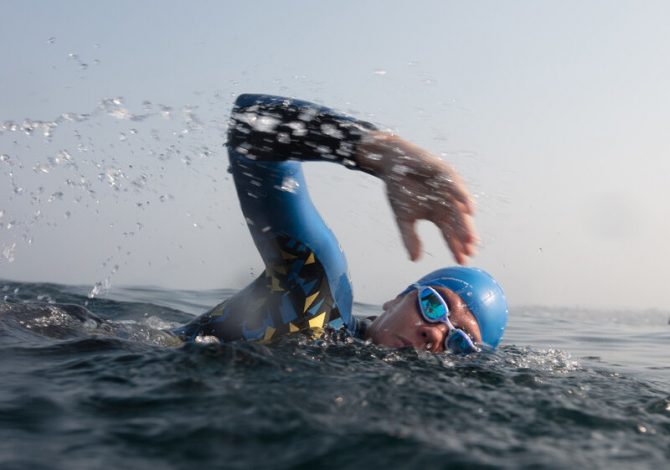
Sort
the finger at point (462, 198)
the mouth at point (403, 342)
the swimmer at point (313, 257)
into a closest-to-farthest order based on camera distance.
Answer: the finger at point (462, 198), the swimmer at point (313, 257), the mouth at point (403, 342)

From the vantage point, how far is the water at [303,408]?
2117 millimetres

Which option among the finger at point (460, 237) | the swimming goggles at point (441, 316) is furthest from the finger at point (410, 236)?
the swimming goggles at point (441, 316)

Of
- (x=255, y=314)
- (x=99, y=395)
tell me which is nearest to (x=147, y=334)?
(x=255, y=314)

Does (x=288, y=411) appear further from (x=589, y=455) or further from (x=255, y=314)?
(x=255, y=314)

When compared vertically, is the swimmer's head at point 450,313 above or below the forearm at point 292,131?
below

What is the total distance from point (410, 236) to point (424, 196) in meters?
0.20

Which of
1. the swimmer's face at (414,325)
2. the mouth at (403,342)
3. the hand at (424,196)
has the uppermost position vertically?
the hand at (424,196)

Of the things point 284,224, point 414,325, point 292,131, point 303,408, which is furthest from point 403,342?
point 303,408

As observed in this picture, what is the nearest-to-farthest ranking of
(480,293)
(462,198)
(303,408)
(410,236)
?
1. (303,408)
2. (462,198)
3. (410,236)
4. (480,293)

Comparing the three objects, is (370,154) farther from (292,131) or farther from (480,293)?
(480,293)

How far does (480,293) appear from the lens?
14.7 feet

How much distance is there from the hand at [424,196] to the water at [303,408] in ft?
2.07

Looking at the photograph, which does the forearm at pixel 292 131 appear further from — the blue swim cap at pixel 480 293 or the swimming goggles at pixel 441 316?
the blue swim cap at pixel 480 293

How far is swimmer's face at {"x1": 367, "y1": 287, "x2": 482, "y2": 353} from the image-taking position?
13.4ft
